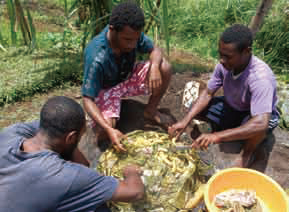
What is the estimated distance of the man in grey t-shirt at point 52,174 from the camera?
1.27 meters

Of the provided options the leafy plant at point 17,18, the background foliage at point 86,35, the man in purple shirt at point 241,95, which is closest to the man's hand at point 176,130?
the man in purple shirt at point 241,95

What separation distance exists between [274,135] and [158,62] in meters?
1.42

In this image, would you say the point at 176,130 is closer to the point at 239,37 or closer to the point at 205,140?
the point at 205,140

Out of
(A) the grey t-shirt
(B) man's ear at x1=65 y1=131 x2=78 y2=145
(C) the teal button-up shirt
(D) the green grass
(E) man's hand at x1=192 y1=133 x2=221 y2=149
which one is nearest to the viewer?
(A) the grey t-shirt

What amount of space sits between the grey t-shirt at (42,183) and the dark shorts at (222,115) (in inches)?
62.4

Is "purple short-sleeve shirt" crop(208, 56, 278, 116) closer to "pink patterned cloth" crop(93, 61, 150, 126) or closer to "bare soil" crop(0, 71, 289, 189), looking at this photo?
"bare soil" crop(0, 71, 289, 189)

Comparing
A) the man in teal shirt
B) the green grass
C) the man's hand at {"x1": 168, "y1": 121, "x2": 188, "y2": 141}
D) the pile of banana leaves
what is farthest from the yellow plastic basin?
the green grass

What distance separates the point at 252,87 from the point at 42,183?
64.6 inches

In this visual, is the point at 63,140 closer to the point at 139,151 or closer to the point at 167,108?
the point at 139,151

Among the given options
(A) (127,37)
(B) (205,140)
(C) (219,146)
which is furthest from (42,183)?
(C) (219,146)

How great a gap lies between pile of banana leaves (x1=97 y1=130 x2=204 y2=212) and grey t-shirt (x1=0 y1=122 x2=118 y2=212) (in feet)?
1.68

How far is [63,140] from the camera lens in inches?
54.7

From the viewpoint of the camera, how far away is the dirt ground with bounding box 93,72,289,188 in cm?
245

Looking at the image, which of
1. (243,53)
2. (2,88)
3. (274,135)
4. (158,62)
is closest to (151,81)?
(158,62)
